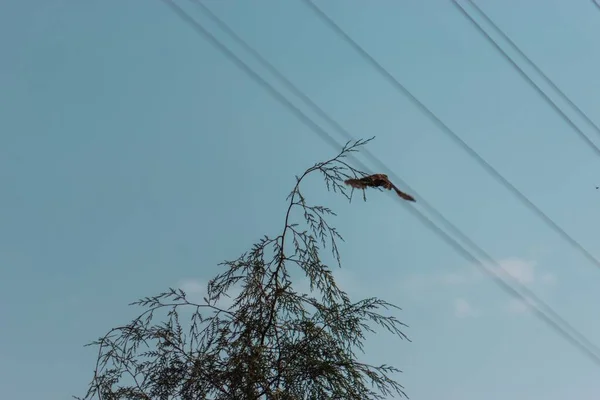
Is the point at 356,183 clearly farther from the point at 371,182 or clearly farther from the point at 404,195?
the point at 404,195

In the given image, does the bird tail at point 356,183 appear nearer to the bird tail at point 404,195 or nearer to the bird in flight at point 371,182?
the bird in flight at point 371,182

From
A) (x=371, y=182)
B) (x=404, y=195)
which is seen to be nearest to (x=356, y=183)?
(x=371, y=182)

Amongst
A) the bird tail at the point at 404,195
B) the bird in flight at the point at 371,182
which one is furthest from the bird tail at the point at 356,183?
the bird tail at the point at 404,195

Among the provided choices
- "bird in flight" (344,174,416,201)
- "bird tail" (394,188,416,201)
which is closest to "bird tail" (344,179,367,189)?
"bird in flight" (344,174,416,201)

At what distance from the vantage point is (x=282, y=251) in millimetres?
3826

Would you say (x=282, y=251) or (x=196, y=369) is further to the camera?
(x=282, y=251)

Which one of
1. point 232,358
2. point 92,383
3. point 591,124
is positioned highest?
point 591,124

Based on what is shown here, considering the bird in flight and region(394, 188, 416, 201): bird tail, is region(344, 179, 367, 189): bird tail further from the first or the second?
region(394, 188, 416, 201): bird tail

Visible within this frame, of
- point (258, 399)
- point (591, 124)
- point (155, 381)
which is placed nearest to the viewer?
point (258, 399)

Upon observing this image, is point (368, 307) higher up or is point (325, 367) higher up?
point (368, 307)

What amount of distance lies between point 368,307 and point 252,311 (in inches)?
22.7

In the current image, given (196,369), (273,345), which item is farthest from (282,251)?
(196,369)

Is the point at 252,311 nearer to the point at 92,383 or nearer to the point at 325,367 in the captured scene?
the point at 325,367

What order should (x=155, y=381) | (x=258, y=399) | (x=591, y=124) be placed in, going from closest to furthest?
(x=258, y=399), (x=155, y=381), (x=591, y=124)
